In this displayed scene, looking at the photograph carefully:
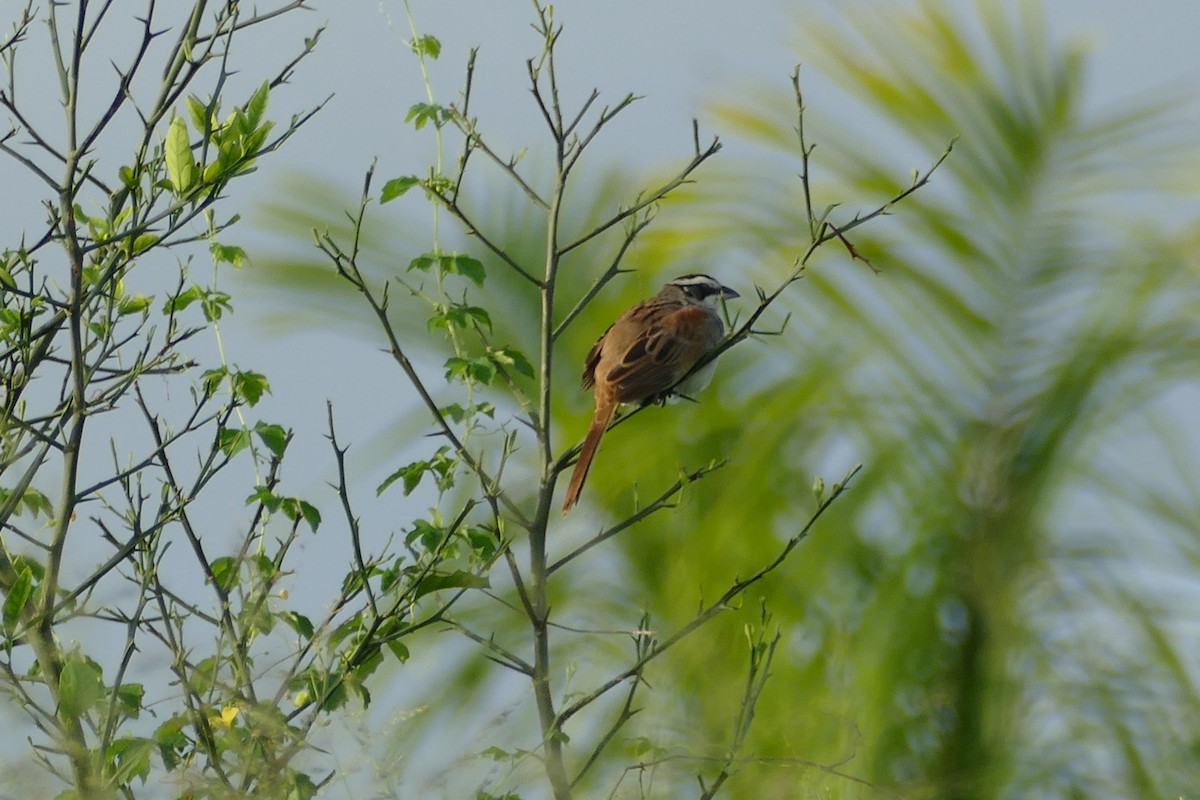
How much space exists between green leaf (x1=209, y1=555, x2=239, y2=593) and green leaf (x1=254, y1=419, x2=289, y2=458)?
0.22m

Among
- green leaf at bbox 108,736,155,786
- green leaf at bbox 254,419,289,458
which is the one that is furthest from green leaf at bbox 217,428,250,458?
green leaf at bbox 108,736,155,786

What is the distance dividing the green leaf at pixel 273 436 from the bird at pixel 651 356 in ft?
4.58

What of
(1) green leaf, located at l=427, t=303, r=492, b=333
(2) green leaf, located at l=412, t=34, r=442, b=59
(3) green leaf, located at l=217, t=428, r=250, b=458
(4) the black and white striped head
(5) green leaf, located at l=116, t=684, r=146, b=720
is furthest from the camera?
(4) the black and white striped head

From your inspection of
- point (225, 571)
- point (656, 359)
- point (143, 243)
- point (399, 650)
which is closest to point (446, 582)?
point (399, 650)

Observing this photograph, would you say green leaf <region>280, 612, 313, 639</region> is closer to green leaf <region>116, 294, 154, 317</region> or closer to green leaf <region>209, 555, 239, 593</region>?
green leaf <region>209, 555, 239, 593</region>

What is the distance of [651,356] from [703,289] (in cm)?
87

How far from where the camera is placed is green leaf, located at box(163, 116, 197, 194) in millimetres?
2475

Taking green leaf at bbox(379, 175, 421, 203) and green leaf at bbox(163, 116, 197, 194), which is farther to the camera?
green leaf at bbox(379, 175, 421, 203)

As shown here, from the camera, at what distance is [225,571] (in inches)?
105

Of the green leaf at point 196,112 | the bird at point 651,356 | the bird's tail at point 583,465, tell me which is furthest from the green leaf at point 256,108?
the bird at point 651,356

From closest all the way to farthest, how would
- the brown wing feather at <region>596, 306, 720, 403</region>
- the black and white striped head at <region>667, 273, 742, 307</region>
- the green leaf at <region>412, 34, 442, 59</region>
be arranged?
the green leaf at <region>412, 34, 442, 59</region>
the brown wing feather at <region>596, 306, 720, 403</region>
the black and white striped head at <region>667, 273, 742, 307</region>

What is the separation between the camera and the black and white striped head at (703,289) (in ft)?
17.0

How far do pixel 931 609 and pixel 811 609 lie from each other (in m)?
0.43

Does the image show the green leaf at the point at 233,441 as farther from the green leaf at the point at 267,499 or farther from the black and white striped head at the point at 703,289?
the black and white striped head at the point at 703,289
